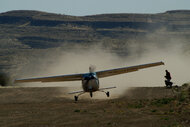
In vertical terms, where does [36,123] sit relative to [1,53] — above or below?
below

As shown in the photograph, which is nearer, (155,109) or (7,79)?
(155,109)

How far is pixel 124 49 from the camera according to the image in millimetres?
194750

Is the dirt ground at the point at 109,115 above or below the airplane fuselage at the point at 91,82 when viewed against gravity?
below

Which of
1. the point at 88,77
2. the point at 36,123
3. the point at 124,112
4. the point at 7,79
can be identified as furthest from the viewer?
the point at 7,79

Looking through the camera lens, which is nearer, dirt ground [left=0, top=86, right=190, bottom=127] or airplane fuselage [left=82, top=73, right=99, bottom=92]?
dirt ground [left=0, top=86, right=190, bottom=127]

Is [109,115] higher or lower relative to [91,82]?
lower

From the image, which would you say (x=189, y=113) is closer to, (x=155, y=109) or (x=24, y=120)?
(x=155, y=109)

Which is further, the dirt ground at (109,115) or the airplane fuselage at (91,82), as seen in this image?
the airplane fuselage at (91,82)

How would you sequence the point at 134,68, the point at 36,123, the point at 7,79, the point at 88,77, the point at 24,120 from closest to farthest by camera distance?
the point at 36,123 < the point at 24,120 < the point at 88,77 < the point at 134,68 < the point at 7,79

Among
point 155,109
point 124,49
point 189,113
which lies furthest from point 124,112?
point 124,49

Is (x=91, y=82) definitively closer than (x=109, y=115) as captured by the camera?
No

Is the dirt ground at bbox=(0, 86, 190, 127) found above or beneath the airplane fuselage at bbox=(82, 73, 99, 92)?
beneath

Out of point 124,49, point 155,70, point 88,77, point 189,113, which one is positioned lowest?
point 189,113

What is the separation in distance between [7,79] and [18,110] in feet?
184
